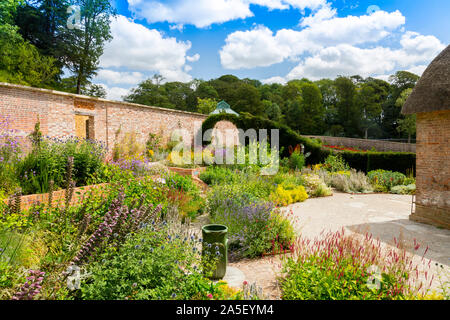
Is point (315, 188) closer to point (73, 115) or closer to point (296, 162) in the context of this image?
point (296, 162)

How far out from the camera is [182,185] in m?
6.63

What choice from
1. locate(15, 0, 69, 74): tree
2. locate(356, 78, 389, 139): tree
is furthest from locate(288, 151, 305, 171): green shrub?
locate(356, 78, 389, 139): tree

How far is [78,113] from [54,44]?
629 inches

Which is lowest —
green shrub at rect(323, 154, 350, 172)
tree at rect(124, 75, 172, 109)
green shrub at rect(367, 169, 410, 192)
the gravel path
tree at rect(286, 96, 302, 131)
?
the gravel path

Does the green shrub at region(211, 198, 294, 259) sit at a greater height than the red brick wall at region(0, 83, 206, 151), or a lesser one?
lesser

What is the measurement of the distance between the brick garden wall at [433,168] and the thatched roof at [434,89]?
0.31 m

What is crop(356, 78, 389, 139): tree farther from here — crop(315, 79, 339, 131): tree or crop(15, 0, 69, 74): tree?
crop(15, 0, 69, 74): tree

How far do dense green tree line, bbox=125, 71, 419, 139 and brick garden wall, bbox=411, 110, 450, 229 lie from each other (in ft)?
83.0

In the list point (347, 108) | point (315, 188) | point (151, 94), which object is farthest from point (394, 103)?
point (151, 94)

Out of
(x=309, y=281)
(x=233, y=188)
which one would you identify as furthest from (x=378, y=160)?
(x=309, y=281)

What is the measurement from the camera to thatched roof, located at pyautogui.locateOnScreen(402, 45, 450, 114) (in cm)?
539
